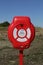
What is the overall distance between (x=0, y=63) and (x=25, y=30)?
13.2 feet

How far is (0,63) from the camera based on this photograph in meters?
8.10

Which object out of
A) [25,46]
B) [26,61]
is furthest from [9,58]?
[25,46]

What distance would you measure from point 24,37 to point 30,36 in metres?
0.09

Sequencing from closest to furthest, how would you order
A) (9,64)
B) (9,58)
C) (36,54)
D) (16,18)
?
(16,18) → (9,64) → (9,58) → (36,54)

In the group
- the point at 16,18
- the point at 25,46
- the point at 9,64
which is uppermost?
the point at 16,18

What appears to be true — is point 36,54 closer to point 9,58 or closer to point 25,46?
point 9,58

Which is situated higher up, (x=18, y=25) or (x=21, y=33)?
(x=18, y=25)

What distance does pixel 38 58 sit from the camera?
9.05m

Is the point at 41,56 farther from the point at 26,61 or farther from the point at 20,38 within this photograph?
the point at 20,38

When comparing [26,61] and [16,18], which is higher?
[16,18]

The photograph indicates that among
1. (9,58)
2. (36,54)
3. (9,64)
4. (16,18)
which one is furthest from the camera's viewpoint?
(36,54)

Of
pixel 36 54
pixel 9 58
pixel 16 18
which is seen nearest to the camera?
pixel 16 18

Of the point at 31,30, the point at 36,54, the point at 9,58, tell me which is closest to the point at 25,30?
the point at 31,30

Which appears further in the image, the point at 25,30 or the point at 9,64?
the point at 9,64
